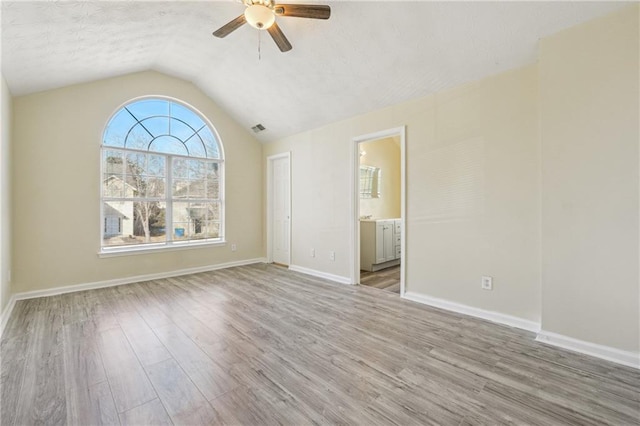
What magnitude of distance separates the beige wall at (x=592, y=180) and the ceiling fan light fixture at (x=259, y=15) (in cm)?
229

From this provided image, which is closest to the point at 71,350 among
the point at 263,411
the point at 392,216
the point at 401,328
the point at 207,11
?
the point at 263,411

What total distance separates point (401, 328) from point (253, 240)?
12.3 ft

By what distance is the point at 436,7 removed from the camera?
2.38 m

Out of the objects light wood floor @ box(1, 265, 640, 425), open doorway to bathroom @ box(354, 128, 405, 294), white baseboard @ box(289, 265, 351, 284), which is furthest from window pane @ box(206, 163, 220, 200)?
open doorway to bathroom @ box(354, 128, 405, 294)

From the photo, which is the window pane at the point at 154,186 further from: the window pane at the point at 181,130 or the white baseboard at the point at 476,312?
the white baseboard at the point at 476,312

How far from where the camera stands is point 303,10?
2270 millimetres

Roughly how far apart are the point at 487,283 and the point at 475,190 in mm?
956

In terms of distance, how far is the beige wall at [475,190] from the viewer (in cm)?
260

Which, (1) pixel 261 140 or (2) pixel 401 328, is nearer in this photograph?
(2) pixel 401 328

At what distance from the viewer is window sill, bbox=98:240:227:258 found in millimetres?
4043

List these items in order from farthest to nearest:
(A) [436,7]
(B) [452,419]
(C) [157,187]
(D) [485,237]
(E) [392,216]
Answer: (E) [392,216] < (C) [157,187] < (D) [485,237] < (A) [436,7] < (B) [452,419]

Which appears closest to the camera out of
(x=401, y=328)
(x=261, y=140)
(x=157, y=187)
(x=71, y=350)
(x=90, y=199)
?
(x=71, y=350)

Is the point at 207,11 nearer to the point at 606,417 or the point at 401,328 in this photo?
the point at 401,328

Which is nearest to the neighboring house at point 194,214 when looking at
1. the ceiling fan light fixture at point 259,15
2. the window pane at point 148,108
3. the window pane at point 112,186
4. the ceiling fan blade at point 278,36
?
the window pane at point 112,186
